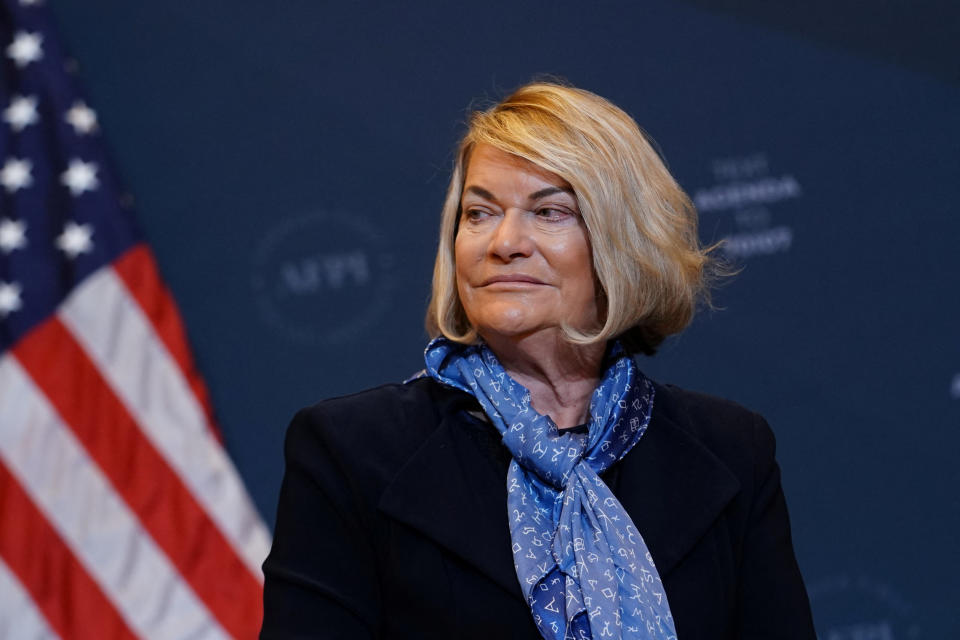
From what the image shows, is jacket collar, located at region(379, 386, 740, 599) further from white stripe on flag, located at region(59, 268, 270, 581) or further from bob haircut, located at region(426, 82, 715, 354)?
white stripe on flag, located at region(59, 268, 270, 581)

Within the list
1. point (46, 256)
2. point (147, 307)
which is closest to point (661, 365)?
point (147, 307)

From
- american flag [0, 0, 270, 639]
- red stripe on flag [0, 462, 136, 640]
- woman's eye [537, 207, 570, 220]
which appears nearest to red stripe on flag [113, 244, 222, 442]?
american flag [0, 0, 270, 639]

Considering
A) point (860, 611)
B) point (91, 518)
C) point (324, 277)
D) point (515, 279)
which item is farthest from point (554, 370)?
point (860, 611)

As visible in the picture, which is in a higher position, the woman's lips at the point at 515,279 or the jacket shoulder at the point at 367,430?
the woman's lips at the point at 515,279

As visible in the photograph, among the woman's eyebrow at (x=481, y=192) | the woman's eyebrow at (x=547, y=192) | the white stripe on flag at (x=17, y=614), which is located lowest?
the white stripe on flag at (x=17, y=614)

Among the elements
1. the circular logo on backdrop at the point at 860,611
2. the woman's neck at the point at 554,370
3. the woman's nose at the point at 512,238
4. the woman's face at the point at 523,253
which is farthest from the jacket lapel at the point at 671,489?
the circular logo on backdrop at the point at 860,611

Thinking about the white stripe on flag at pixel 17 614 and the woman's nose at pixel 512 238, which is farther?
the white stripe on flag at pixel 17 614

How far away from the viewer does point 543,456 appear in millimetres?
1528

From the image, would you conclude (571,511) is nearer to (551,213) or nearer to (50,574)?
(551,213)

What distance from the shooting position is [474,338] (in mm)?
1643

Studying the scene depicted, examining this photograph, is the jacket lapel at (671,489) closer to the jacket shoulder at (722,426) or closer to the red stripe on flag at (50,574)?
the jacket shoulder at (722,426)

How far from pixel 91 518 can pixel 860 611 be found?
6.88ft

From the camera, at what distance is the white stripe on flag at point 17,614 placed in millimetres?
2697

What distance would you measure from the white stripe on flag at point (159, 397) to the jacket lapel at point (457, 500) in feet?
4.62
